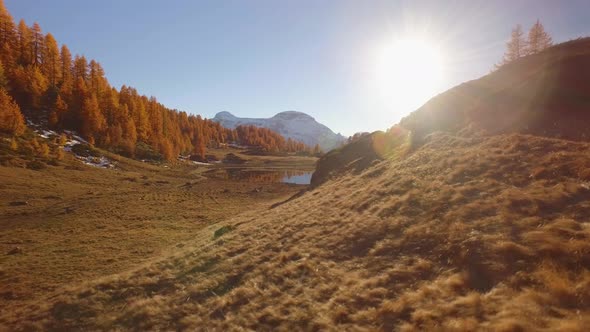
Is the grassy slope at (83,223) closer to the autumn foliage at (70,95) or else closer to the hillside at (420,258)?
the hillside at (420,258)

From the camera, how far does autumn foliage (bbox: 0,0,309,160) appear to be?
95.6 meters

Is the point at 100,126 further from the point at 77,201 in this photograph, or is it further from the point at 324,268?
the point at 324,268

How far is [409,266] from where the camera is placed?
40.2 ft

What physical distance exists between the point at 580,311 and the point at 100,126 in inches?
4716

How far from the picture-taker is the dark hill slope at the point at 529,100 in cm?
Result: 2164

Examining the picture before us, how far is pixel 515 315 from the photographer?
7688 mm

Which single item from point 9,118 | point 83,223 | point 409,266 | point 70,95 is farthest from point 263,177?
point 409,266

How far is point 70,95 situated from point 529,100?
128287 millimetres

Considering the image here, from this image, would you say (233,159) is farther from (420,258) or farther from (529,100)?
(420,258)

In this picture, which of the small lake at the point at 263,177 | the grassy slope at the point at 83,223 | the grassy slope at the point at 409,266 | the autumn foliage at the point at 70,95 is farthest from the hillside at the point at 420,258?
the autumn foliage at the point at 70,95

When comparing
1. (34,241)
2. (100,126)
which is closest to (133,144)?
(100,126)

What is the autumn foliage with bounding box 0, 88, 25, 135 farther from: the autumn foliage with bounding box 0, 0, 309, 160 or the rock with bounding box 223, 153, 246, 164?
the rock with bounding box 223, 153, 246, 164

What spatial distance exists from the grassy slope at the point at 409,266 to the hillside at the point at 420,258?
6 centimetres

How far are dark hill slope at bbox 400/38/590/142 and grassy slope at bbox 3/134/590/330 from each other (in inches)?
126
